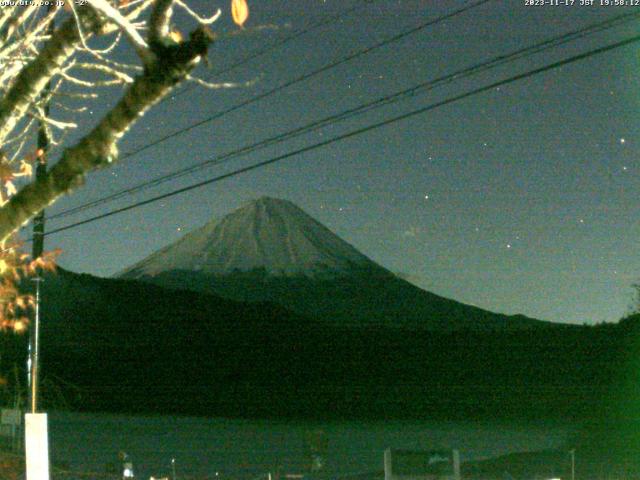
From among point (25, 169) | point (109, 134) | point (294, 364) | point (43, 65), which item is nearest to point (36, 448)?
point (25, 169)

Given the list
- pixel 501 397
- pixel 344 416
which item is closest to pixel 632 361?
pixel 501 397

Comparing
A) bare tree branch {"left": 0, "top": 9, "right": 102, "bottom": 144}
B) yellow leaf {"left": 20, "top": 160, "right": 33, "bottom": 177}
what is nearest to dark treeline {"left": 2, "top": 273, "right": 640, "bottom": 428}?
yellow leaf {"left": 20, "top": 160, "right": 33, "bottom": 177}

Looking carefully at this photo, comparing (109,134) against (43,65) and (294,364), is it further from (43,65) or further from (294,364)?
(294,364)

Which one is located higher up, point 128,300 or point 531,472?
point 128,300

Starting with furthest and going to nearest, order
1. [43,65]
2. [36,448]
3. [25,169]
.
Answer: [36,448] < [25,169] < [43,65]

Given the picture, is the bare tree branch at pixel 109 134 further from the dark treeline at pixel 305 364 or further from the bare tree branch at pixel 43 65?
the dark treeline at pixel 305 364

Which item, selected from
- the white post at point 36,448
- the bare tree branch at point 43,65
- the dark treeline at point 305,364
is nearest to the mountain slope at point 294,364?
the dark treeline at point 305,364

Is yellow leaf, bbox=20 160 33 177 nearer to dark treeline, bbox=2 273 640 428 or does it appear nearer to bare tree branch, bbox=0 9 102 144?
bare tree branch, bbox=0 9 102 144

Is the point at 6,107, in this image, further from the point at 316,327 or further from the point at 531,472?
the point at 316,327
